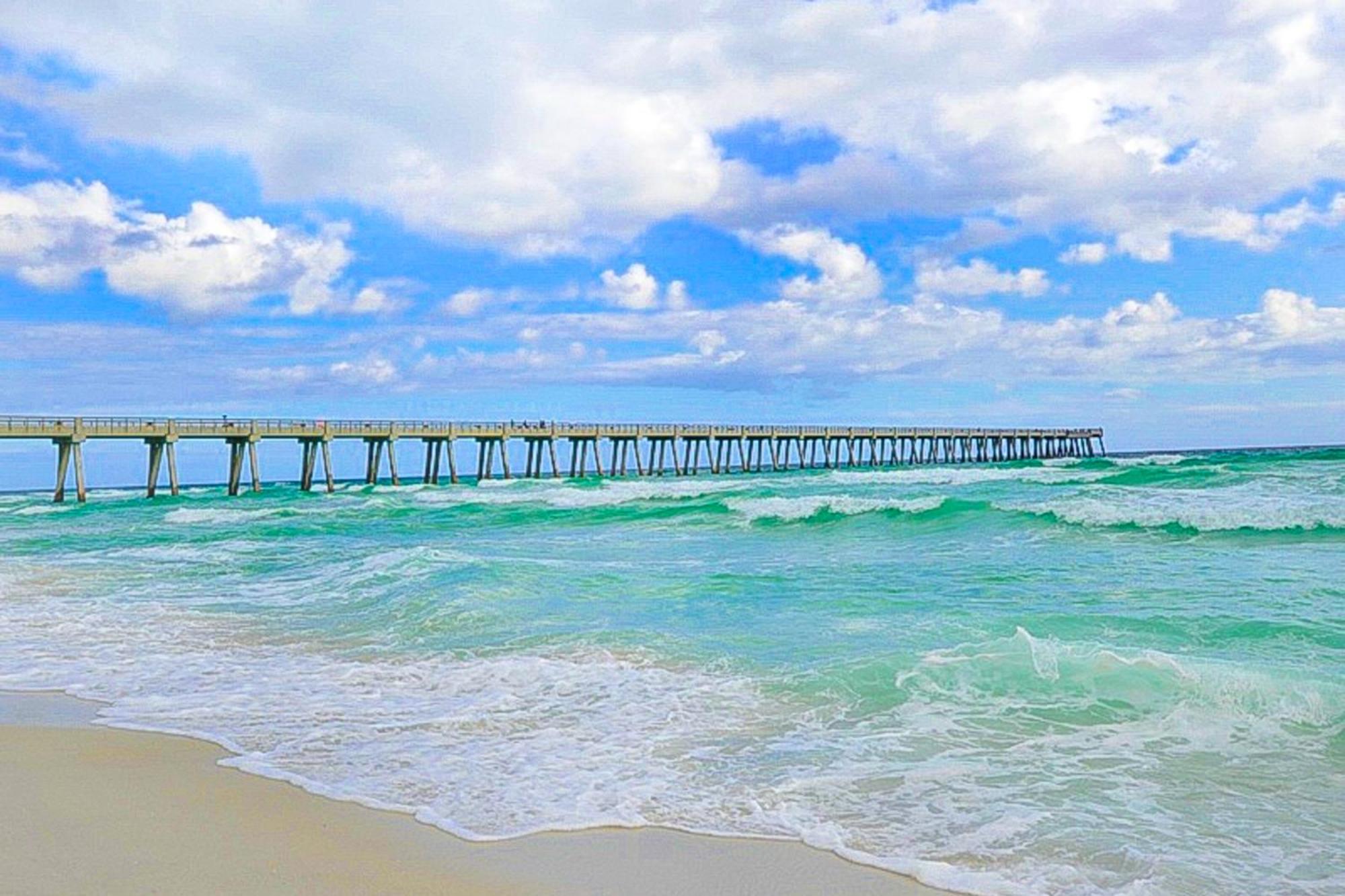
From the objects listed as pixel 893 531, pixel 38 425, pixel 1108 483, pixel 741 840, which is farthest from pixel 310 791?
pixel 38 425

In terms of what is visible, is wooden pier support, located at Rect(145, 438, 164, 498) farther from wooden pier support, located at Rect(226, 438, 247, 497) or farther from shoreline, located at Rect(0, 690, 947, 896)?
shoreline, located at Rect(0, 690, 947, 896)

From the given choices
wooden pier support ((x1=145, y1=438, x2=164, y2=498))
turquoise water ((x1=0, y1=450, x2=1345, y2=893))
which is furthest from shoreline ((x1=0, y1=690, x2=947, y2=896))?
wooden pier support ((x1=145, y1=438, x2=164, y2=498))

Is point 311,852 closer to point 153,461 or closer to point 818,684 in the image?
point 818,684

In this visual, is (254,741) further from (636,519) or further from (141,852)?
(636,519)

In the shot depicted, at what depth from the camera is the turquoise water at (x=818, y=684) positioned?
15.2 feet

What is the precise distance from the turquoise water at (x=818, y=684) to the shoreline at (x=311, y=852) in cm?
21

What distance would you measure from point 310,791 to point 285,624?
5.94 metres

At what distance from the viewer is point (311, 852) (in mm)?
4262

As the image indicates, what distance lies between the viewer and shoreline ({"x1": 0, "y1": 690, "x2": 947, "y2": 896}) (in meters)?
3.88

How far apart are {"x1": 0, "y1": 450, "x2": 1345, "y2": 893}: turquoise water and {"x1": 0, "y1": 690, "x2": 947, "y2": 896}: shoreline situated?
21 centimetres

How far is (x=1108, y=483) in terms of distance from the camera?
28.7m

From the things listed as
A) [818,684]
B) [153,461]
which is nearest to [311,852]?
[818,684]

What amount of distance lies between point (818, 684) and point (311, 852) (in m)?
3.89

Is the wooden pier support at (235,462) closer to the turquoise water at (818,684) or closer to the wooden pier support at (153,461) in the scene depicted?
the wooden pier support at (153,461)
